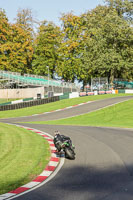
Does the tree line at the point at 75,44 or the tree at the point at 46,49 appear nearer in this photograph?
the tree line at the point at 75,44


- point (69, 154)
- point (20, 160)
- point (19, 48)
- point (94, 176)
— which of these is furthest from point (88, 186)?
point (19, 48)

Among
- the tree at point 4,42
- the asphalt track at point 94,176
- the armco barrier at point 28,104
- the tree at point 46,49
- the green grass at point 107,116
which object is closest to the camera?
the asphalt track at point 94,176

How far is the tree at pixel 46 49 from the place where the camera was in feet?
246

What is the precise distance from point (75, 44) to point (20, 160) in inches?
2394

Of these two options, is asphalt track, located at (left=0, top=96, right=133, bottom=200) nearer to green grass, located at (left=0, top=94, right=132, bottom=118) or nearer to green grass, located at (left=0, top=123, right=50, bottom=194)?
green grass, located at (left=0, top=123, right=50, bottom=194)

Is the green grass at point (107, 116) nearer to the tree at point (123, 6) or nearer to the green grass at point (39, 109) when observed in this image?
the green grass at point (39, 109)

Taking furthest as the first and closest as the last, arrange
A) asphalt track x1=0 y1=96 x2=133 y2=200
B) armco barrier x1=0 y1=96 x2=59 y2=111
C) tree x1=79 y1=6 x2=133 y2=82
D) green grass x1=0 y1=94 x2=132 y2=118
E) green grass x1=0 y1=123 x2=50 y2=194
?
tree x1=79 y1=6 x2=133 y2=82 → armco barrier x1=0 y1=96 x2=59 y2=111 → green grass x1=0 y1=94 x2=132 y2=118 → green grass x1=0 y1=123 x2=50 y2=194 → asphalt track x1=0 y1=96 x2=133 y2=200

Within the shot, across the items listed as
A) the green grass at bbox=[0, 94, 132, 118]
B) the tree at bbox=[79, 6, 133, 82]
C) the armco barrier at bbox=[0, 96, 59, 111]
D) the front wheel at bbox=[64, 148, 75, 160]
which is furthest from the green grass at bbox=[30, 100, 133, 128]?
the tree at bbox=[79, 6, 133, 82]

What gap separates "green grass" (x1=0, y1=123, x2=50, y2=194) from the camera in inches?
347

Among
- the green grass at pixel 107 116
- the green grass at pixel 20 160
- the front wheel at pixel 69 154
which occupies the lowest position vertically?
the green grass at pixel 107 116

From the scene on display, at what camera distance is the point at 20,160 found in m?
11.2

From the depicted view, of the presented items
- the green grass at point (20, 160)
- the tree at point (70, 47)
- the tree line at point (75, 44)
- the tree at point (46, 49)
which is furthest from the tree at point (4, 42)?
the green grass at point (20, 160)

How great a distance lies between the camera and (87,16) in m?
70.6

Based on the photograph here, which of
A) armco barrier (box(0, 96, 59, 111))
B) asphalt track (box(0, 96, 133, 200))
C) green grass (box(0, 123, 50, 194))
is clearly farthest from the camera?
armco barrier (box(0, 96, 59, 111))
